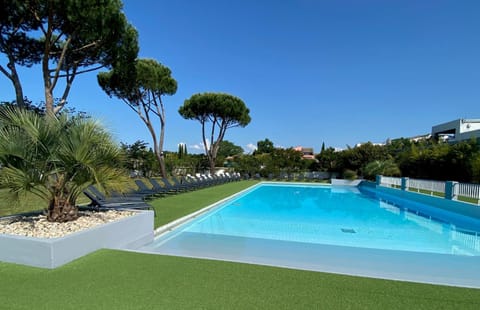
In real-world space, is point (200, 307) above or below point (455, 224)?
above

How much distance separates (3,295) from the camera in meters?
2.33

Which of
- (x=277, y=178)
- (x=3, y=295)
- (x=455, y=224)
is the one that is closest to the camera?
(x=3, y=295)

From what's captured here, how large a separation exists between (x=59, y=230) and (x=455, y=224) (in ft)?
32.9

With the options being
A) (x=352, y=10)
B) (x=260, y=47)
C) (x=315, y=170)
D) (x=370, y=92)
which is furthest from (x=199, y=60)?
(x=315, y=170)

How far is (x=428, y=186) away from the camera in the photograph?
11281 millimetres

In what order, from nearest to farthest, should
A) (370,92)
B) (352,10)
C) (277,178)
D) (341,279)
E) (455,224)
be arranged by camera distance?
(341,279)
(455,224)
(352,10)
(370,92)
(277,178)

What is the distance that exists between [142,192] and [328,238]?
6.02m

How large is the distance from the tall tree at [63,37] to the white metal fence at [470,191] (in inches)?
526

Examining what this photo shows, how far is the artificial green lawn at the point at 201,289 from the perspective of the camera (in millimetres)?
2223

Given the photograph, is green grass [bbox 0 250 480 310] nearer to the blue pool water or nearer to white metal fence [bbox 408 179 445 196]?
the blue pool water

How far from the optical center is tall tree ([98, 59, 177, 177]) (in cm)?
1491

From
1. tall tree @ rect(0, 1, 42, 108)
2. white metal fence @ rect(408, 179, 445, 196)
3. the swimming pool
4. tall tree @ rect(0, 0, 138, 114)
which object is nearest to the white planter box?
the swimming pool

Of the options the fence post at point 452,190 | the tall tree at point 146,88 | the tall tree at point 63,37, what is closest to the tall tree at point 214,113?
the tall tree at point 146,88

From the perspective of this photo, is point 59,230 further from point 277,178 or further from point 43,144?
point 277,178
